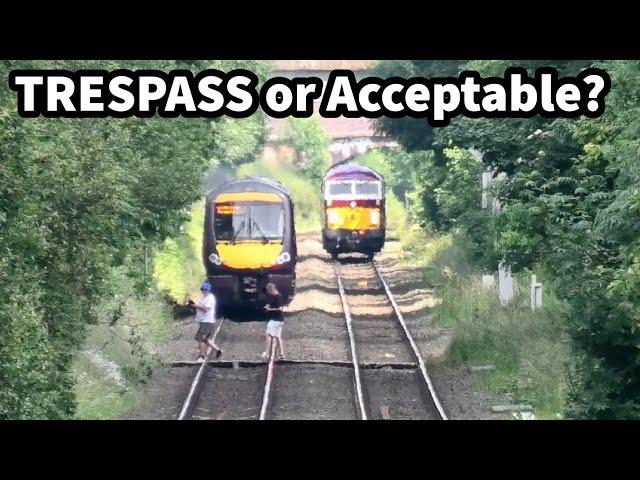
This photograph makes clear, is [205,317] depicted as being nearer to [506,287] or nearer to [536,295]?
[536,295]

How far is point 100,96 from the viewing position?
994cm

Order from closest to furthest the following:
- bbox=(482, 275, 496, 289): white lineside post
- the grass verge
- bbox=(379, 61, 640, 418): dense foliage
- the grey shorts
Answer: bbox=(379, 61, 640, 418): dense foliage < the grass verge < the grey shorts < bbox=(482, 275, 496, 289): white lineside post

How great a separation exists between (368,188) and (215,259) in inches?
413

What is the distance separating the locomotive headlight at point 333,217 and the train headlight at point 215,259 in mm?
10229

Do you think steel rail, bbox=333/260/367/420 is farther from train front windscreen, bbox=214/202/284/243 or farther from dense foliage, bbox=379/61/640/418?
dense foliage, bbox=379/61/640/418

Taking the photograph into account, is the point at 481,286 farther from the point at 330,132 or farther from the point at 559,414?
the point at 330,132

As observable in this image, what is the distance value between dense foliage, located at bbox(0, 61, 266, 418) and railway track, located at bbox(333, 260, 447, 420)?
3231 mm

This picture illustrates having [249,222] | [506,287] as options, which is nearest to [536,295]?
[506,287]

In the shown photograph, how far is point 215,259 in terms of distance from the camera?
20422 millimetres

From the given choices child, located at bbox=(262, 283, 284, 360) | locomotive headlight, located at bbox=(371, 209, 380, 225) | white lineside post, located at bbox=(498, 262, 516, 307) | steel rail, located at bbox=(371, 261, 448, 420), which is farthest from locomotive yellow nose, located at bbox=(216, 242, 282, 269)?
locomotive headlight, located at bbox=(371, 209, 380, 225)

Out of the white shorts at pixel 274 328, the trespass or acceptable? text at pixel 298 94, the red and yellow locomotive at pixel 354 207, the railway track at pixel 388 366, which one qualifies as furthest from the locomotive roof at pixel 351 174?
A: the trespass or acceptable? text at pixel 298 94

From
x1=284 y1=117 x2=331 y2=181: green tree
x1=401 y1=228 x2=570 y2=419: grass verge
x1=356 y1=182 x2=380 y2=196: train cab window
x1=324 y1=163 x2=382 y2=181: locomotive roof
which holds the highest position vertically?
x1=284 y1=117 x2=331 y2=181: green tree

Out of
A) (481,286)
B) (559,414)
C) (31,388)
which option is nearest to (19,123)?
(31,388)

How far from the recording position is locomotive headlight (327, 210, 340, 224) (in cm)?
3047
